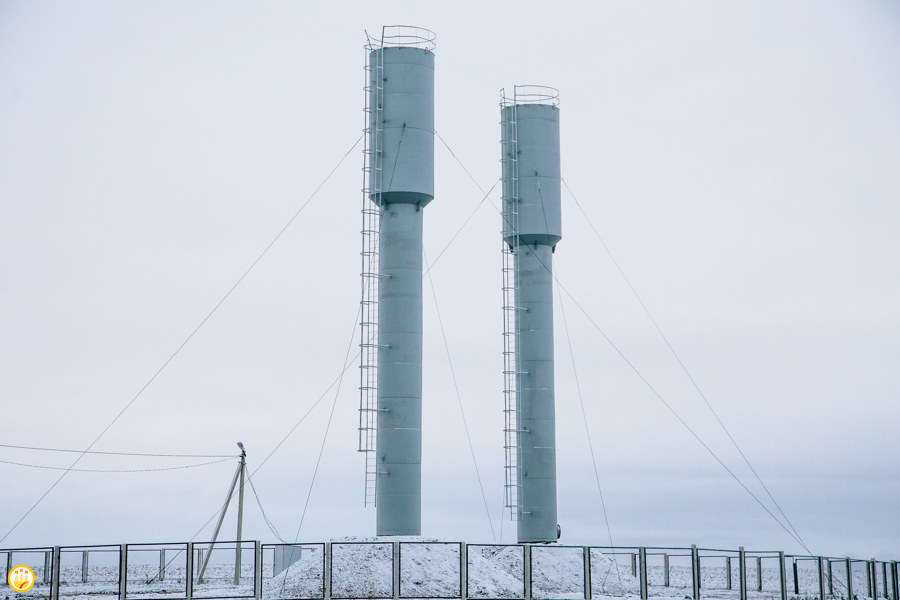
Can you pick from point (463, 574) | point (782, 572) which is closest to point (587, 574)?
point (463, 574)

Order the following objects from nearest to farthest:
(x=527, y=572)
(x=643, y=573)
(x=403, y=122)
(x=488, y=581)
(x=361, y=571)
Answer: (x=527, y=572), (x=643, y=573), (x=361, y=571), (x=488, y=581), (x=403, y=122)

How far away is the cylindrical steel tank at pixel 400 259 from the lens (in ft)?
150

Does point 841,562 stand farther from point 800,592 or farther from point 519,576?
point 519,576

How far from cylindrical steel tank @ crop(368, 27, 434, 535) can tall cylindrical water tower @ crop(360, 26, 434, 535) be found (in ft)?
0.12

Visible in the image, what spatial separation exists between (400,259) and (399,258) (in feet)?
0.18

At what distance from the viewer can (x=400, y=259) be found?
46.6 meters

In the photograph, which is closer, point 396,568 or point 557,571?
point 396,568

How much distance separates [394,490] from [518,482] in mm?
9416

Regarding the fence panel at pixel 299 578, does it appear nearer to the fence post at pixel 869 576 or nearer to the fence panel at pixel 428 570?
the fence panel at pixel 428 570

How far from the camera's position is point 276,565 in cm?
4334

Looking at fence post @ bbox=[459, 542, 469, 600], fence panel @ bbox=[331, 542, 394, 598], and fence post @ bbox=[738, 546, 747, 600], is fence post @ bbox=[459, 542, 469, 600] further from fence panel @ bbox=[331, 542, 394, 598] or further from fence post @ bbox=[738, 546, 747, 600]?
fence post @ bbox=[738, 546, 747, 600]

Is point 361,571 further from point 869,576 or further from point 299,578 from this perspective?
point 869,576

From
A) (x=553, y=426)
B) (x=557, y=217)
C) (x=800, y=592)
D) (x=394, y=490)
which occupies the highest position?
(x=557, y=217)

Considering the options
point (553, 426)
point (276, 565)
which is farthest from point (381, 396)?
point (553, 426)
